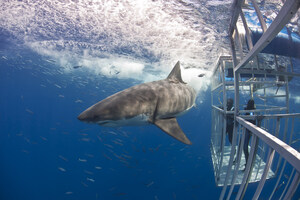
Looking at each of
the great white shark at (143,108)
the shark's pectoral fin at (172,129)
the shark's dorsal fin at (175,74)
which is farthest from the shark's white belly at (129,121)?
the shark's dorsal fin at (175,74)

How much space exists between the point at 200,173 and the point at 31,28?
24.5 meters

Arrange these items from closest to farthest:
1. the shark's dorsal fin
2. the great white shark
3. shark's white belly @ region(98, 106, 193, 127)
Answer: the great white shark < shark's white belly @ region(98, 106, 193, 127) < the shark's dorsal fin

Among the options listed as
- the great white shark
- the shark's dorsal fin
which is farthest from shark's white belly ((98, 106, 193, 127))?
the shark's dorsal fin

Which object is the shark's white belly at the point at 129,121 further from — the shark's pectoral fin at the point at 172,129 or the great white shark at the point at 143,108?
the shark's pectoral fin at the point at 172,129

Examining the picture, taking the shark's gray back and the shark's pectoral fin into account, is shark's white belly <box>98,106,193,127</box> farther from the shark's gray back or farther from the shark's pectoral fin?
the shark's pectoral fin

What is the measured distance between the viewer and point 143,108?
3.26 meters

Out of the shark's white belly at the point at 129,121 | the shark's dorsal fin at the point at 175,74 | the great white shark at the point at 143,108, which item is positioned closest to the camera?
the great white shark at the point at 143,108

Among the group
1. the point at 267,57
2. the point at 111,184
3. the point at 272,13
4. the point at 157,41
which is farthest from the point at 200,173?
the point at 272,13

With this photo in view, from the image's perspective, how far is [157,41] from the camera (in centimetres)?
1108

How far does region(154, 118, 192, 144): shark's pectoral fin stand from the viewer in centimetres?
281

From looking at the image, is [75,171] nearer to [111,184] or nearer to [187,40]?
[111,184]

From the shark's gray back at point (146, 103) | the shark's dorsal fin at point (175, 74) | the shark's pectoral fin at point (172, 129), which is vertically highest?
the shark's dorsal fin at point (175, 74)

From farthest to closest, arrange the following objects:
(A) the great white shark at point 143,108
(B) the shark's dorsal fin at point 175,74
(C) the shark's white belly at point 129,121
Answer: (B) the shark's dorsal fin at point 175,74, (C) the shark's white belly at point 129,121, (A) the great white shark at point 143,108

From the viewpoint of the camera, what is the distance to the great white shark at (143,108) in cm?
280
